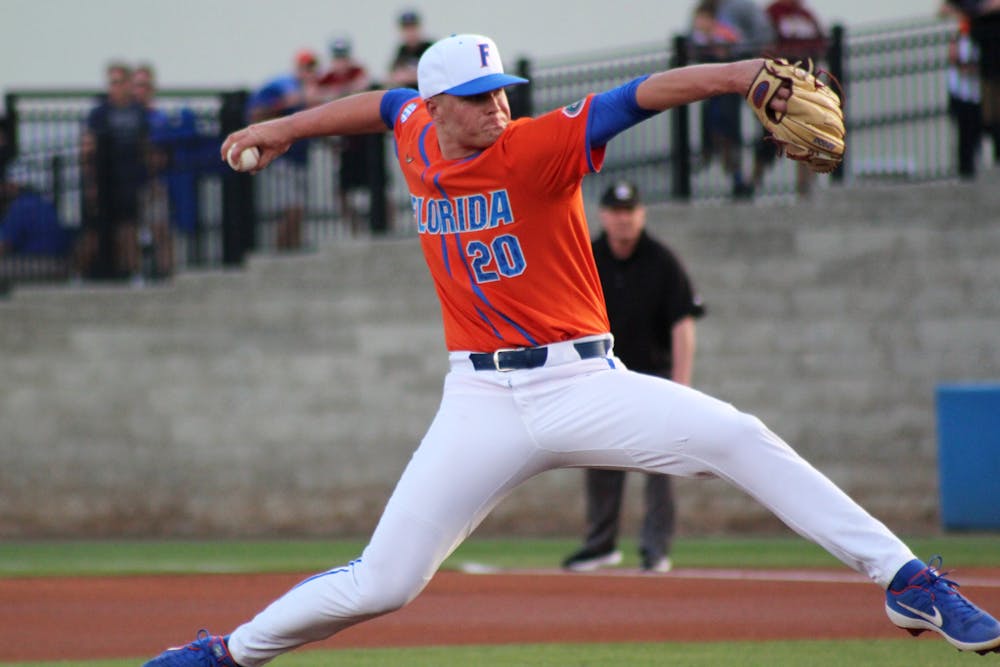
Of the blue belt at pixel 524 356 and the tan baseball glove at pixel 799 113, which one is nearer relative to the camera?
the tan baseball glove at pixel 799 113

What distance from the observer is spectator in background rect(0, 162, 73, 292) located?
Result: 56.4 feet

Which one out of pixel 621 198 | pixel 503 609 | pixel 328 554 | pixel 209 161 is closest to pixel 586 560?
pixel 503 609

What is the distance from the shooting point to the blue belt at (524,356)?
19.0ft

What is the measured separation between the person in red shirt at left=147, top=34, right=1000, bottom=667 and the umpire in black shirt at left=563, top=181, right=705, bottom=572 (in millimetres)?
4939

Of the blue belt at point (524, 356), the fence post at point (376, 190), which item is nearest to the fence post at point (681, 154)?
the fence post at point (376, 190)

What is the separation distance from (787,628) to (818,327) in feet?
23.5

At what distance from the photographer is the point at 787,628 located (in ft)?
27.2

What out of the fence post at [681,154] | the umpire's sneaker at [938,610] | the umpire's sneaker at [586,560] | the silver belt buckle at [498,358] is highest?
the fence post at [681,154]

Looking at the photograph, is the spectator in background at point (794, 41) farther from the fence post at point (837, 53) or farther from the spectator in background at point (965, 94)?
the spectator in background at point (965, 94)

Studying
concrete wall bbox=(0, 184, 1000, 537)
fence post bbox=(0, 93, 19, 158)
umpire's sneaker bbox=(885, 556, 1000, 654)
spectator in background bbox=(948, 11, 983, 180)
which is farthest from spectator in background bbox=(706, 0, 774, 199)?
umpire's sneaker bbox=(885, 556, 1000, 654)

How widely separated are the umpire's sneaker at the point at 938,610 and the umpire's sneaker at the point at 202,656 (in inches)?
90.2

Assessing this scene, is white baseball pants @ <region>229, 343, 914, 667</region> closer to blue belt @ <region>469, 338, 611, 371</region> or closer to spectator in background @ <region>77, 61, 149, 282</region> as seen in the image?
blue belt @ <region>469, 338, 611, 371</region>

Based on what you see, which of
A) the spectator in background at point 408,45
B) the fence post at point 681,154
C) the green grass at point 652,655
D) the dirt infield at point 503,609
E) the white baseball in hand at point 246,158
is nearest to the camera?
the white baseball in hand at point 246,158

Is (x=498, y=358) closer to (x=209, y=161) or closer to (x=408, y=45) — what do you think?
(x=408, y=45)
